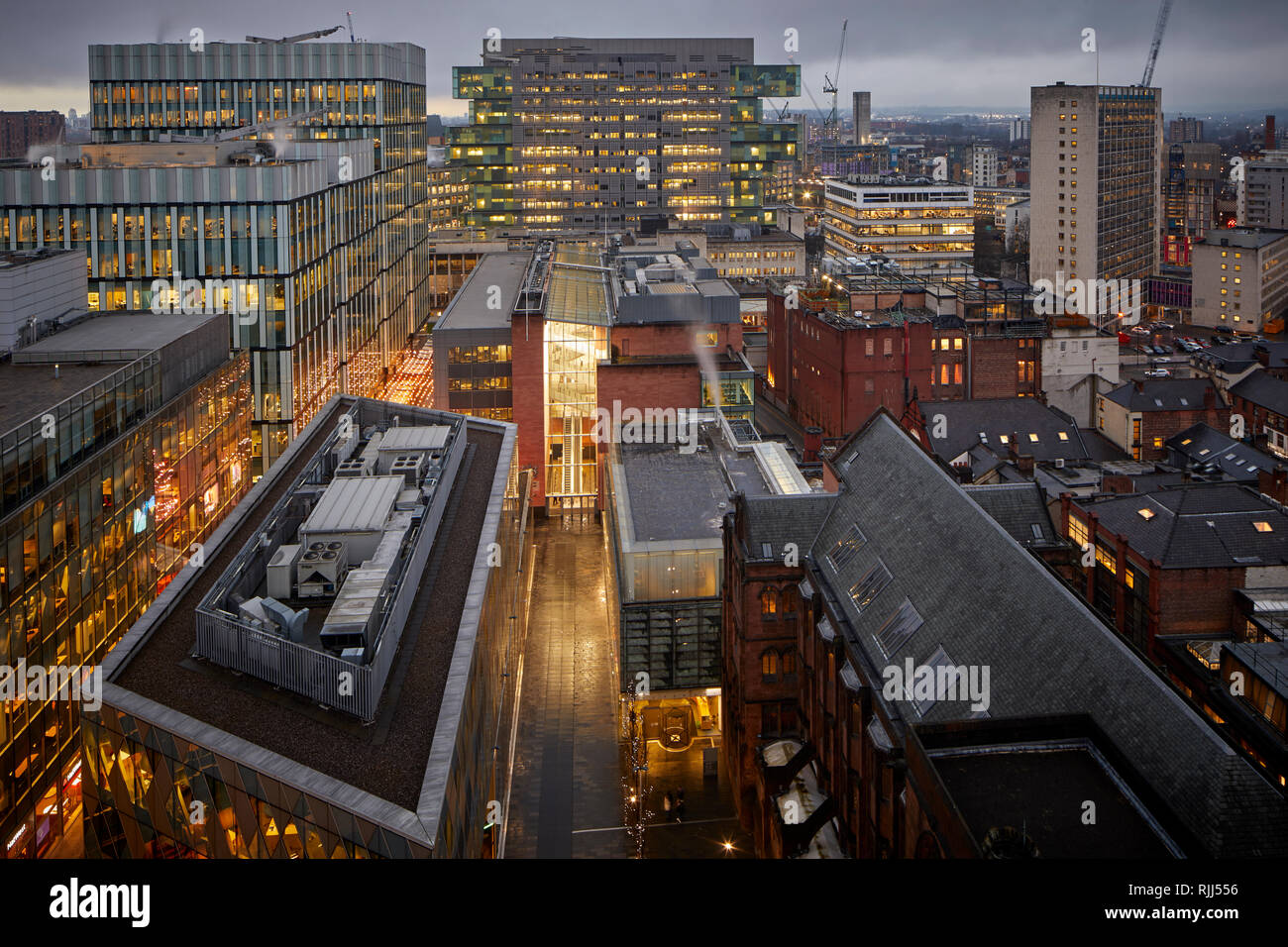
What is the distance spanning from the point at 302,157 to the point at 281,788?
293 ft

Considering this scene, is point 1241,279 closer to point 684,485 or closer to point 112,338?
point 684,485

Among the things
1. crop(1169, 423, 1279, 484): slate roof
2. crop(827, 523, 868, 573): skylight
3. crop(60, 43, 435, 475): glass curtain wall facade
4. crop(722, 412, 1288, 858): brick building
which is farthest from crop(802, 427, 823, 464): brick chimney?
crop(60, 43, 435, 475): glass curtain wall facade

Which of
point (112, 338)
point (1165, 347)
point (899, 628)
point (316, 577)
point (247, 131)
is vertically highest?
point (247, 131)

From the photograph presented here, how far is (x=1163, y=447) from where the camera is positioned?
79.5 m

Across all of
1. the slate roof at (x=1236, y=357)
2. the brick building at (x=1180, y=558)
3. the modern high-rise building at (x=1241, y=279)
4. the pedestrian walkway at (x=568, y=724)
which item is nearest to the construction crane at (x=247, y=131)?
the pedestrian walkway at (x=568, y=724)

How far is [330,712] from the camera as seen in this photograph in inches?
1041

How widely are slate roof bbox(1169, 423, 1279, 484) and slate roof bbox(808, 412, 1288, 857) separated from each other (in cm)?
3723

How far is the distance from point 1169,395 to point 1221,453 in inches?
564

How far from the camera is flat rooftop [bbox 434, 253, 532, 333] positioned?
8744 centimetres

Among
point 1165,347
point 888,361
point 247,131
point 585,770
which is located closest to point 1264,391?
point 888,361

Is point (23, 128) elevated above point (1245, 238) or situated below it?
above

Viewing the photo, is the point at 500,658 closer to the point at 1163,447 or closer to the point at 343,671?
the point at 343,671

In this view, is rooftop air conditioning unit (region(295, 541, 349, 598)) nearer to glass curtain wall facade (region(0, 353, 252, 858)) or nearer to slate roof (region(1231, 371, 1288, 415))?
glass curtain wall facade (region(0, 353, 252, 858))

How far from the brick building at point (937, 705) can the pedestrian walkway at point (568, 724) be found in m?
5.70
